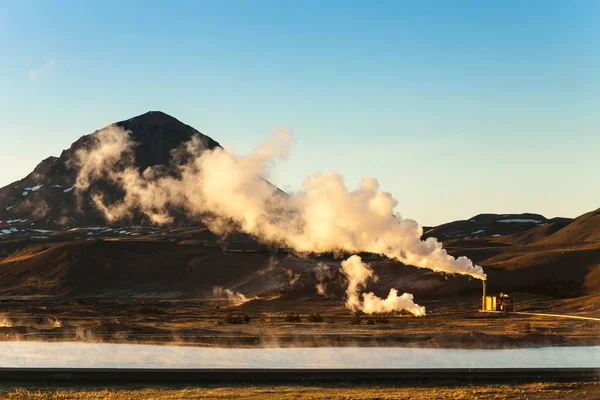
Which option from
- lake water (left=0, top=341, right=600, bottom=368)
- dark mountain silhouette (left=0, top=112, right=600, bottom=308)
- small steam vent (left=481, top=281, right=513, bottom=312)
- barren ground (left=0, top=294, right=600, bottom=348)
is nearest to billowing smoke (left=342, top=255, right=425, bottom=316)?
dark mountain silhouette (left=0, top=112, right=600, bottom=308)

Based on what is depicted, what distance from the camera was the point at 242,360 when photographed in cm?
5034

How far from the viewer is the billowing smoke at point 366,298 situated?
10194 cm

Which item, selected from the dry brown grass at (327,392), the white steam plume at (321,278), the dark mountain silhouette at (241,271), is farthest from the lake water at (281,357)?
the white steam plume at (321,278)

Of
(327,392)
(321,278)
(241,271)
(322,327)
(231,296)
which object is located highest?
(241,271)

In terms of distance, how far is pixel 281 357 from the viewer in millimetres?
51906

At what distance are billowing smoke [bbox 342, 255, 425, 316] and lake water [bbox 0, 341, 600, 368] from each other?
42.0 meters

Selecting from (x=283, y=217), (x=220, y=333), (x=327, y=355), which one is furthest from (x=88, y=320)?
(x=283, y=217)

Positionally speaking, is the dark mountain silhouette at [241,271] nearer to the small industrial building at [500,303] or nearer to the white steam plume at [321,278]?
the white steam plume at [321,278]

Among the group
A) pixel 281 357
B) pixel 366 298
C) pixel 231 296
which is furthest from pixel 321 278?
pixel 281 357

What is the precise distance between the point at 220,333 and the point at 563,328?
1290 inches

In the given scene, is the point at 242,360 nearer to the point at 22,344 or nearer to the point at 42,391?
the point at 42,391

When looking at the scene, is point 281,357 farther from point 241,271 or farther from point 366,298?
point 241,271

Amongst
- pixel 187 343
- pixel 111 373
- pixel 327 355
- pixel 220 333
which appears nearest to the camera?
pixel 111 373

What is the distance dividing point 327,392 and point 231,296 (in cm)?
11206
